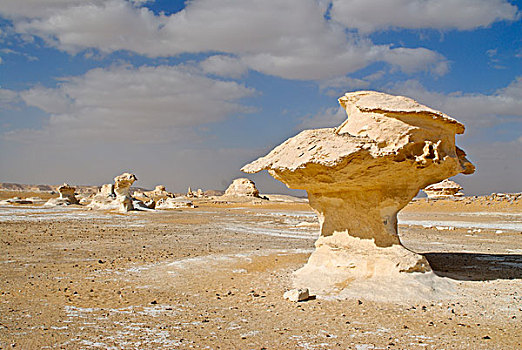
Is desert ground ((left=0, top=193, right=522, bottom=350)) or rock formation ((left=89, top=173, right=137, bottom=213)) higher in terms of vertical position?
rock formation ((left=89, top=173, right=137, bottom=213))

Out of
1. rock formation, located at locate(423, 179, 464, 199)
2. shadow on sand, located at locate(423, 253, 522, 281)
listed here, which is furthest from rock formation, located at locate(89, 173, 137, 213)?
rock formation, located at locate(423, 179, 464, 199)

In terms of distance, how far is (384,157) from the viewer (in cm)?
668

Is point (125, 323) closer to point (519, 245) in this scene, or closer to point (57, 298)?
point (57, 298)

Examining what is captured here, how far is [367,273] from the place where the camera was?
7.61 metres

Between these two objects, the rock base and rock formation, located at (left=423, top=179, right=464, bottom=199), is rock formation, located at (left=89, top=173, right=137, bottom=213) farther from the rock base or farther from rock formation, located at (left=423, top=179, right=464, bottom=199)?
rock formation, located at (left=423, top=179, right=464, bottom=199)

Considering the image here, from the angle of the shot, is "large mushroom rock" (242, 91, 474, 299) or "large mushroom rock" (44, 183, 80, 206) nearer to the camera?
"large mushroom rock" (242, 91, 474, 299)

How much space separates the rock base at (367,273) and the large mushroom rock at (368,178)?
2 centimetres

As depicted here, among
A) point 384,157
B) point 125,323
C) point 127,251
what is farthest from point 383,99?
point 127,251

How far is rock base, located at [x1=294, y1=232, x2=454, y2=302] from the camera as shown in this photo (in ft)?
22.6

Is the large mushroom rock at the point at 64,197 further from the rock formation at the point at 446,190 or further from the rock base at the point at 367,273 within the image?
the rock formation at the point at 446,190

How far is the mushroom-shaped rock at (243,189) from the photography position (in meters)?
63.2

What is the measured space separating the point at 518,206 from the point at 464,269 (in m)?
28.8

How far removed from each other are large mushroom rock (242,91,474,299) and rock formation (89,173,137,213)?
83.6 feet

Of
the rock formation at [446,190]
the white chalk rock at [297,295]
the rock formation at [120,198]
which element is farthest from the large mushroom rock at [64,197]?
the white chalk rock at [297,295]
